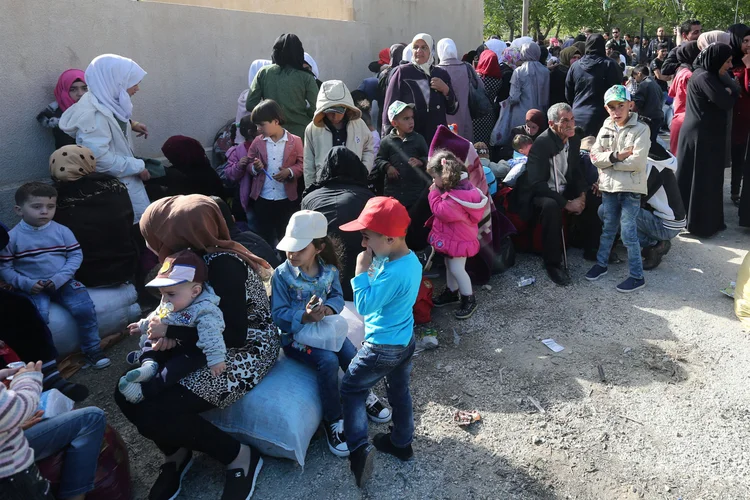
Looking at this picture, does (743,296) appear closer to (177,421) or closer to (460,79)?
(460,79)

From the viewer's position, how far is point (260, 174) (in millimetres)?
5305

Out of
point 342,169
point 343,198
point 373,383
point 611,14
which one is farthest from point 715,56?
point 611,14

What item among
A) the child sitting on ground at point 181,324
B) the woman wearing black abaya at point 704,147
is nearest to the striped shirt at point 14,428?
the child sitting on ground at point 181,324

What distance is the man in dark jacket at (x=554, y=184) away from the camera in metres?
5.29

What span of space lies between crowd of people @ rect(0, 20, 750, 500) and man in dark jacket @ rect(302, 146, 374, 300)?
0.02m

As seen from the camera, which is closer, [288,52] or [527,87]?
[288,52]

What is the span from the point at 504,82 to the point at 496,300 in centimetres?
457

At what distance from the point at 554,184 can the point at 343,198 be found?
8.22ft

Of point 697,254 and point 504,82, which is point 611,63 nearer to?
point 504,82

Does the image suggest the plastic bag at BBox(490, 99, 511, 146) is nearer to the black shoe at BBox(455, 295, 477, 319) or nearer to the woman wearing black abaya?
the woman wearing black abaya

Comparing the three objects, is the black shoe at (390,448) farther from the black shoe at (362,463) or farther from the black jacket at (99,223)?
the black jacket at (99,223)

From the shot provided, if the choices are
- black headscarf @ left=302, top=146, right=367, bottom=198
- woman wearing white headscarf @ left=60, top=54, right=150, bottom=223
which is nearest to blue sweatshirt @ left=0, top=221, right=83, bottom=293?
woman wearing white headscarf @ left=60, top=54, right=150, bottom=223

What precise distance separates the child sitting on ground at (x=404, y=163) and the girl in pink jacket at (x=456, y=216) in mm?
551

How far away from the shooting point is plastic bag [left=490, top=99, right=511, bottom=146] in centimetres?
786
